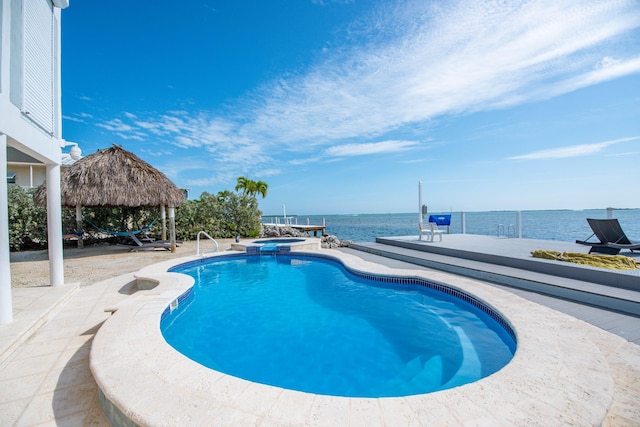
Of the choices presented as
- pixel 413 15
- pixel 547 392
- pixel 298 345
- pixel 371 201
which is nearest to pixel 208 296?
pixel 298 345

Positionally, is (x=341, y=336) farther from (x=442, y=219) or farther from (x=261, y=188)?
(x=261, y=188)

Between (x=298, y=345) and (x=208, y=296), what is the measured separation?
276cm

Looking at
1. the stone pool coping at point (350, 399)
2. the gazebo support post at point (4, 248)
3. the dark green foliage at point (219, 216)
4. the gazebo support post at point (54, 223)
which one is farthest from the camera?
the dark green foliage at point (219, 216)

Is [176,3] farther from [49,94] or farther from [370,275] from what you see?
[370,275]

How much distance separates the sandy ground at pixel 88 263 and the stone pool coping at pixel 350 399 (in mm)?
4787

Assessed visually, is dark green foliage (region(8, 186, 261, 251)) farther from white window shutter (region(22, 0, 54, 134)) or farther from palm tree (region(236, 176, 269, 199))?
white window shutter (region(22, 0, 54, 134))

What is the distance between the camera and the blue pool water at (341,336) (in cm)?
282

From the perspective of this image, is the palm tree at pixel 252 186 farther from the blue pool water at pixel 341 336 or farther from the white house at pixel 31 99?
the white house at pixel 31 99

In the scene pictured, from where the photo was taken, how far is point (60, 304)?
4211mm

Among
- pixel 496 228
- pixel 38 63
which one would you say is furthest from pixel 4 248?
pixel 496 228

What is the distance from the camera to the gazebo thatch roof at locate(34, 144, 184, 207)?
916cm

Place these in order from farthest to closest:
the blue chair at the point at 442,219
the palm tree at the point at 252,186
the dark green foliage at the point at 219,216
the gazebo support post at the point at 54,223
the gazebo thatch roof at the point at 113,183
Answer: the palm tree at the point at 252,186, the dark green foliage at the point at 219,216, the blue chair at the point at 442,219, the gazebo thatch roof at the point at 113,183, the gazebo support post at the point at 54,223

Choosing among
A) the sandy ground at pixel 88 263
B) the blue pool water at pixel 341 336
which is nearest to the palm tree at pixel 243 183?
the sandy ground at pixel 88 263

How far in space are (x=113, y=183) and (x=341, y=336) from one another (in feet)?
31.5
